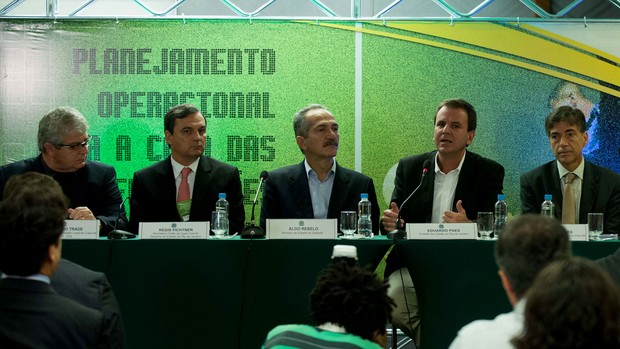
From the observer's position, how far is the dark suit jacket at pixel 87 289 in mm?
2320

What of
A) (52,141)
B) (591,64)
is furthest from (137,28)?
(591,64)

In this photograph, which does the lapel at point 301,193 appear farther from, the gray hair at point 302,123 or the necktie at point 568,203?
the necktie at point 568,203

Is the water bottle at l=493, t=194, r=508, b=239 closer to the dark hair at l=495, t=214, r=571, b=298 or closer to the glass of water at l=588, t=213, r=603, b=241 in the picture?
the glass of water at l=588, t=213, r=603, b=241

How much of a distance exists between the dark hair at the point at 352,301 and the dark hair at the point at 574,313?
83 centimetres

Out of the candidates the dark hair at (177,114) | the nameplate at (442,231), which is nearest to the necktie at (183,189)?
the dark hair at (177,114)

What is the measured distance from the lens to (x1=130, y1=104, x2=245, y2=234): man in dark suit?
4.43 meters

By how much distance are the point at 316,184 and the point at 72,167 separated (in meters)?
1.37

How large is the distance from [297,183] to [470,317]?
140cm

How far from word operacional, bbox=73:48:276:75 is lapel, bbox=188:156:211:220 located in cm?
118

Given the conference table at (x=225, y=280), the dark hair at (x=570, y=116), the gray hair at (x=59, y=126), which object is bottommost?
the conference table at (x=225, y=280)

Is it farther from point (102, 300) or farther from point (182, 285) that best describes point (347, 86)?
point (102, 300)

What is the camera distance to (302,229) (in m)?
3.58

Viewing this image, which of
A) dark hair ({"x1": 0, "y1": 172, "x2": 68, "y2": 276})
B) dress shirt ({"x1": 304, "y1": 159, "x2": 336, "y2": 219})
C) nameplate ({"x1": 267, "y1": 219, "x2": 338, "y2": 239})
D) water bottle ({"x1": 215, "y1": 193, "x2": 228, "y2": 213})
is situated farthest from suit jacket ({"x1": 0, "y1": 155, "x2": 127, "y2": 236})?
dark hair ({"x1": 0, "y1": 172, "x2": 68, "y2": 276})

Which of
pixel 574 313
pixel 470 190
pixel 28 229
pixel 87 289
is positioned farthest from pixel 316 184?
pixel 574 313
